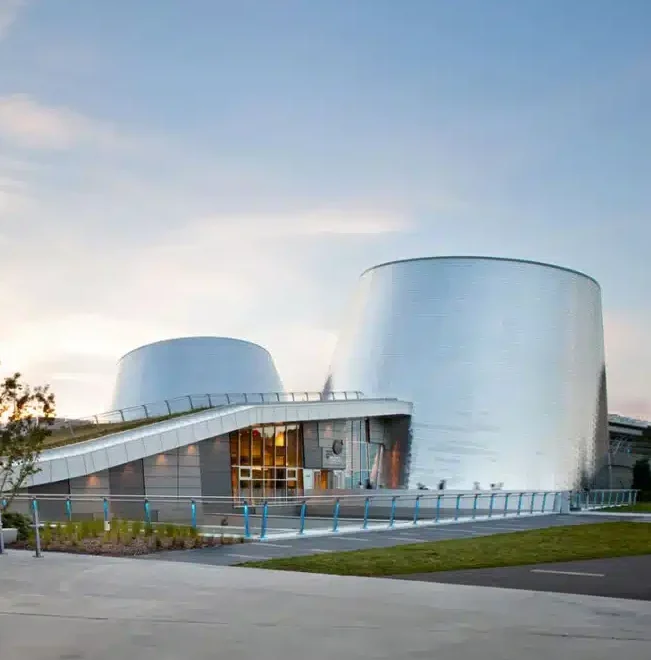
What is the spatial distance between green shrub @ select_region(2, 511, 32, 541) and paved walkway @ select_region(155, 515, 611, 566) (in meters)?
4.01

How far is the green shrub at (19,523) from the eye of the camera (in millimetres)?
20188

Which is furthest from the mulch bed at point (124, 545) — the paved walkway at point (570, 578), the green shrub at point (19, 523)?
the paved walkway at point (570, 578)

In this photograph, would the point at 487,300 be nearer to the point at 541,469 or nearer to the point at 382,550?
the point at 541,469

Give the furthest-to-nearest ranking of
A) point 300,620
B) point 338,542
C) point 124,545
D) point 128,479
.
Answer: point 128,479, point 338,542, point 124,545, point 300,620

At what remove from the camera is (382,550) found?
18.0m

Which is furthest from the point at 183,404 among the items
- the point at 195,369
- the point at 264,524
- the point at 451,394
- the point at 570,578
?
the point at 570,578

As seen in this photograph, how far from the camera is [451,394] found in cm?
5122

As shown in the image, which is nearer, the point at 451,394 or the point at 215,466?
the point at 215,466

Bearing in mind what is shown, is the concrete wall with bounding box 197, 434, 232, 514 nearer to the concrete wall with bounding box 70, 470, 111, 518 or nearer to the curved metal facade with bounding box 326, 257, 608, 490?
the concrete wall with bounding box 70, 470, 111, 518

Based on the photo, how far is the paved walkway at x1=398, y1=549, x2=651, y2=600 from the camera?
37.9 feet

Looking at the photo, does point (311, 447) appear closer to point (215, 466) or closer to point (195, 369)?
point (215, 466)

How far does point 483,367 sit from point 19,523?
34.1m

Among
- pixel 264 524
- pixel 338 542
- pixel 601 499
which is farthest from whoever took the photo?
pixel 601 499

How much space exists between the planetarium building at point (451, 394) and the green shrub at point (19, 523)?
24.5 metres
